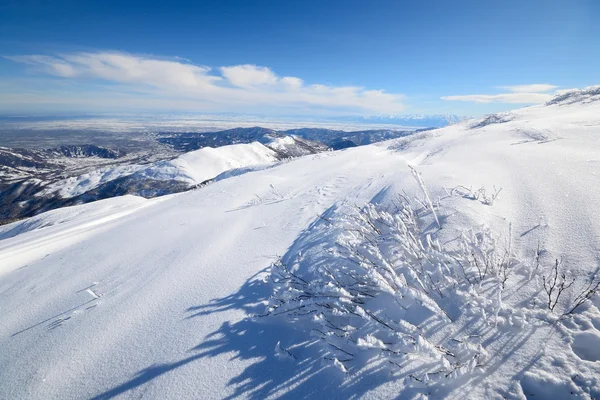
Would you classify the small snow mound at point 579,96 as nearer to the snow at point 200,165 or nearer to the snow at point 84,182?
the snow at point 200,165

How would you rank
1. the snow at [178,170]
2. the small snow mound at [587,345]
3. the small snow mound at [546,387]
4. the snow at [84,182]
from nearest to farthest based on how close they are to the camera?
the small snow mound at [546,387]
the small snow mound at [587,345]
the snow at [178,170]
the snow at [84,182]

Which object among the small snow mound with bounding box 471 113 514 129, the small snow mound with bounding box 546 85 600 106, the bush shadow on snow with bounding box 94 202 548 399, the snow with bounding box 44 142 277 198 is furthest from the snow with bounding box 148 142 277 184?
the bush shadow on snow with bounding box 94 202 548 399

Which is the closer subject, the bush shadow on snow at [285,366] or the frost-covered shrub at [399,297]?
the bush shadow on snow at [285,366]

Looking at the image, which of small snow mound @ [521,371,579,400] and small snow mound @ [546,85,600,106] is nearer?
small snow mound @ [521,371,579,400]

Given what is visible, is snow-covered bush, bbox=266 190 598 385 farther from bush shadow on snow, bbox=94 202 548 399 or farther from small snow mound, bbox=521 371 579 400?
small snow mound, bbox=521 371 579 400

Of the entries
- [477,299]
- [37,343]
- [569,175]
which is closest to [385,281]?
[477,299]

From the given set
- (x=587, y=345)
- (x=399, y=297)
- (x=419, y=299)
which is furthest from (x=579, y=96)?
(x=419, y=299)

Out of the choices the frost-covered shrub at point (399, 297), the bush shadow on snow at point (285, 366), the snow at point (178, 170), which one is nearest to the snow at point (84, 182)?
the snow at point (178, 170)
